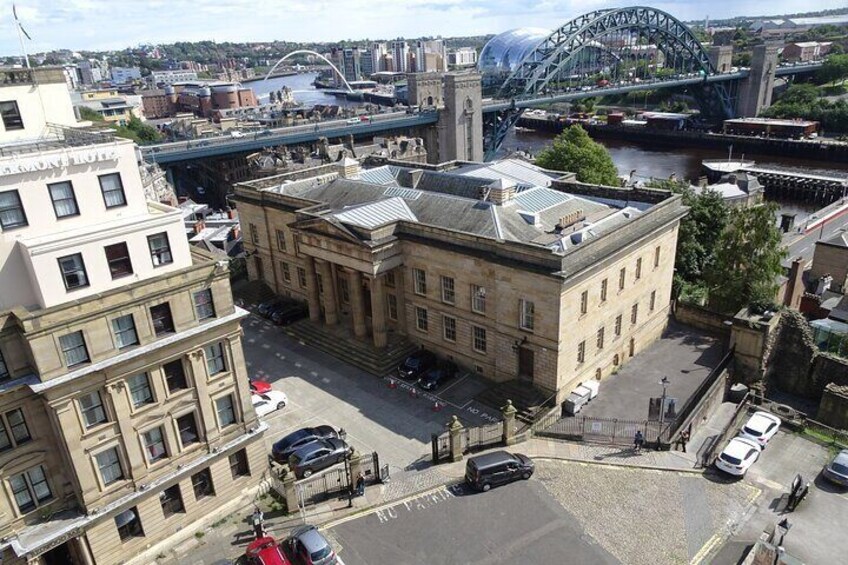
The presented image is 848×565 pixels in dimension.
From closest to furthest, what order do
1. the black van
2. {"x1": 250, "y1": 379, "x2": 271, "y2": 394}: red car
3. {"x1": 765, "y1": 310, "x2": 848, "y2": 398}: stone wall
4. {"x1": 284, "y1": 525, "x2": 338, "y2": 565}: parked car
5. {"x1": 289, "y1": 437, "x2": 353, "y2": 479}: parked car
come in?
1. {"x1": 284, "y1": 525, "x2": 338, "y2": 565}: parked car
2. the black van
3. {"x1": 289, "y1": 437, "x2": 353, "y2": 479}: parked car
4. {"x1": 250, "y1": 379, "x2": 271, "y2": 394}: red car
5. {"x1": 765, "y1": 310, "x2": 848, "y2": 398}: stone wall

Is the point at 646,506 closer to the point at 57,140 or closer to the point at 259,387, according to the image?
the point at 259,387

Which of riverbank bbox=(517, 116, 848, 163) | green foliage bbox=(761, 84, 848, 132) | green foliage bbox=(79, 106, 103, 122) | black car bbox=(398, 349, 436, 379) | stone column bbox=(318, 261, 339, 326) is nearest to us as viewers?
black car bbox=(398, 349, 436, 379)

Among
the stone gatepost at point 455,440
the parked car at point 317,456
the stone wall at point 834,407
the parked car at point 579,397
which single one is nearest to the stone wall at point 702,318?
the stone wall at point 834,407

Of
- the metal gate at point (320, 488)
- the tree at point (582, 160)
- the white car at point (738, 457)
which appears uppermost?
the tree at point (582, 160)

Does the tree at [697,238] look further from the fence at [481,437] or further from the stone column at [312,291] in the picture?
the stone column at [312,291]

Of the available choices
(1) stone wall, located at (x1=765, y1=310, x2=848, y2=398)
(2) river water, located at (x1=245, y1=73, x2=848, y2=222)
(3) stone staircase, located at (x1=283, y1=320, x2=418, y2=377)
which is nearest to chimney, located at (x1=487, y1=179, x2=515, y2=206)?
(3) stone staircase, located at (x1=283, y1=320, x2=418, y2=377)

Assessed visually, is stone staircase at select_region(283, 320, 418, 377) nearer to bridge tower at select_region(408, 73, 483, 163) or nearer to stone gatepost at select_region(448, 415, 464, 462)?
stone gatepost at select_region(448, 415, 464, 462)

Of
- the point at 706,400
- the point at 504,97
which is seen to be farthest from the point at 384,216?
the point at 504,97

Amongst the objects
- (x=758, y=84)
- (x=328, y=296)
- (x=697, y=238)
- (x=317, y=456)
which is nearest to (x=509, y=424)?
(x=317, y=456)
